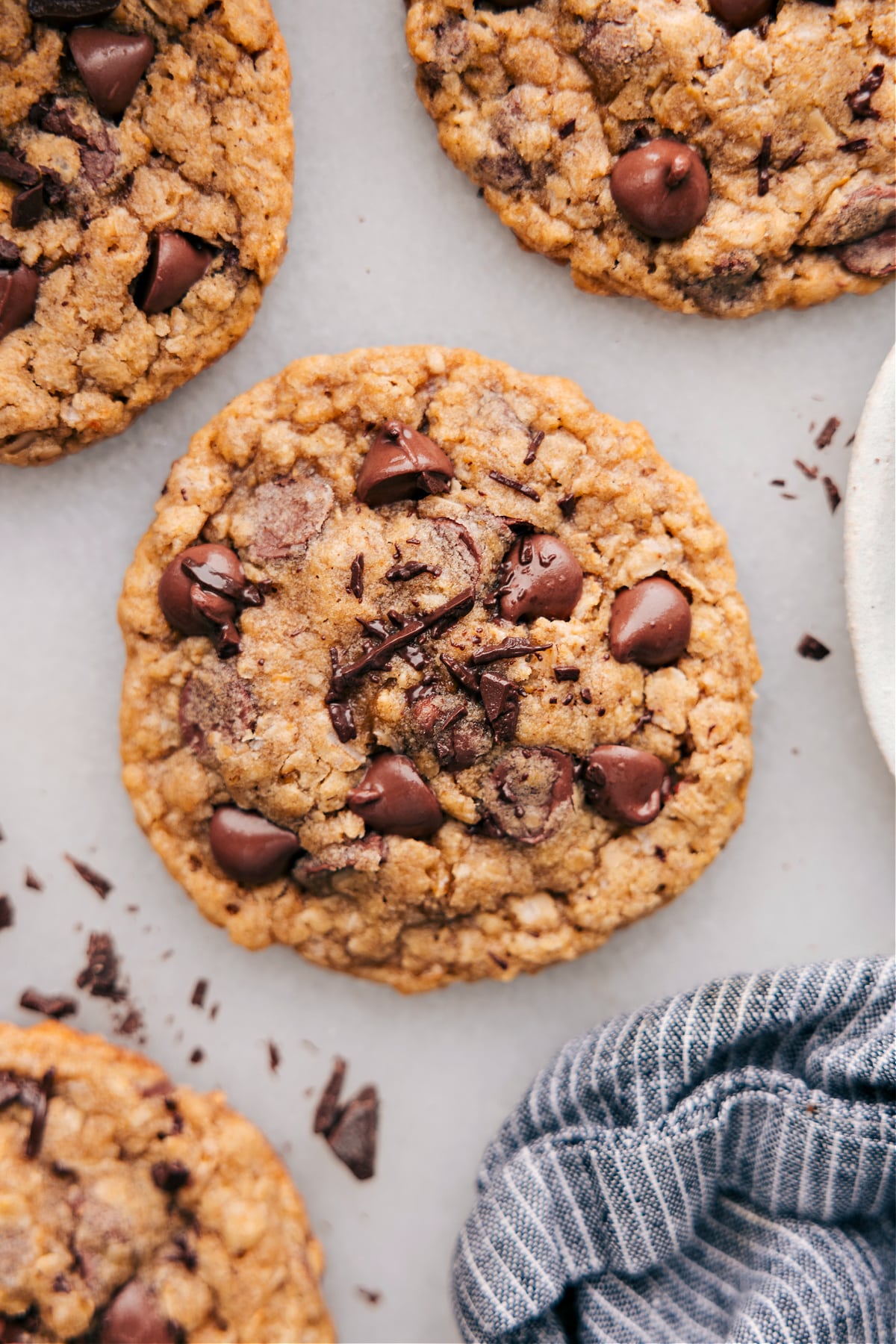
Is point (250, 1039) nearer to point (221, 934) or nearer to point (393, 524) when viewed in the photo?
point (221, 934)

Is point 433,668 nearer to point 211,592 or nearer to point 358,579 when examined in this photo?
point 358,579

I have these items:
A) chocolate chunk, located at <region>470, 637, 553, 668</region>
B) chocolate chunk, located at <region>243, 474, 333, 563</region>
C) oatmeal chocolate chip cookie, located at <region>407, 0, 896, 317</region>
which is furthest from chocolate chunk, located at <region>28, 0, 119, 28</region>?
chocolate chunk, located at <region>470, 637, 553, 668</region>

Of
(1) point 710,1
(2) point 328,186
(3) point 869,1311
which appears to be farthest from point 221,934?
(1) point 710,1

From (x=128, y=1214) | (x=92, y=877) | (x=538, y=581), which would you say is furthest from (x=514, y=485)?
(x=128, y=1214)

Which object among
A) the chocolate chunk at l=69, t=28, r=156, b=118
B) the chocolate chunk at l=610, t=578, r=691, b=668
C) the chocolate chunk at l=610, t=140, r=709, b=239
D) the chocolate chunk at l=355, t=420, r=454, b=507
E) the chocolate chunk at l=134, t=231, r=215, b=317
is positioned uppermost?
the chocolate chunk at l=610, t=140, r=709, b=239

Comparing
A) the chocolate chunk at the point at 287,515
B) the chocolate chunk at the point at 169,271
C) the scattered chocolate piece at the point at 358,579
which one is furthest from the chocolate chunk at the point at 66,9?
the scattered chocolate piece at the point at 358,579

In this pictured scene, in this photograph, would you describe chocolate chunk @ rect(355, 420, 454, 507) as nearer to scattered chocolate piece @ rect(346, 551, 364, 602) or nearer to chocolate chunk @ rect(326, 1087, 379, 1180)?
scattered chocolate piece @ rect(346, 551, 364, 602)
